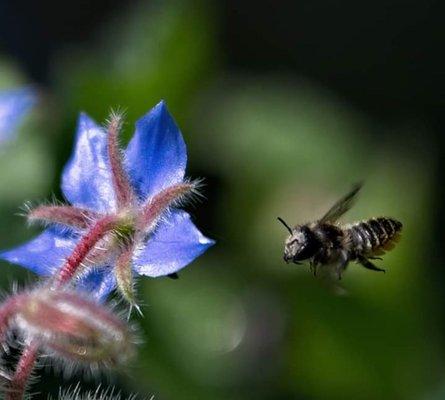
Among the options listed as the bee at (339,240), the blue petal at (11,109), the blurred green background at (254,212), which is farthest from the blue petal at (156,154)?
the blurred green background at (254,212)

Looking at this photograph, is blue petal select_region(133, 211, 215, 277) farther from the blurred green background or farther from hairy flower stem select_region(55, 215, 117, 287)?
the blurred green background

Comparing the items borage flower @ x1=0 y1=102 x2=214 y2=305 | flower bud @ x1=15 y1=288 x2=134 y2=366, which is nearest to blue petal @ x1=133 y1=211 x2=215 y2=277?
borage flower @ x1=0 y1=102 x2=214 y2=305

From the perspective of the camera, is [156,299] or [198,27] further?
[198,27]

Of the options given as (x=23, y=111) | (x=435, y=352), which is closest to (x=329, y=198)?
(x=435, y=352)

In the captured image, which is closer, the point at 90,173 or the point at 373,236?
the point at 90,173

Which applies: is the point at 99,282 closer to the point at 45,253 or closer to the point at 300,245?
the point at 45,253

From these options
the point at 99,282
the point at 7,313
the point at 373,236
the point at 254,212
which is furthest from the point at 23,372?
the point at 254,212

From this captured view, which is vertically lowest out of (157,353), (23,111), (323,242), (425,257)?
(157,353)

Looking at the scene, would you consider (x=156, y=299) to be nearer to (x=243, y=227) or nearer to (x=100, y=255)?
(x=243, y=227)
